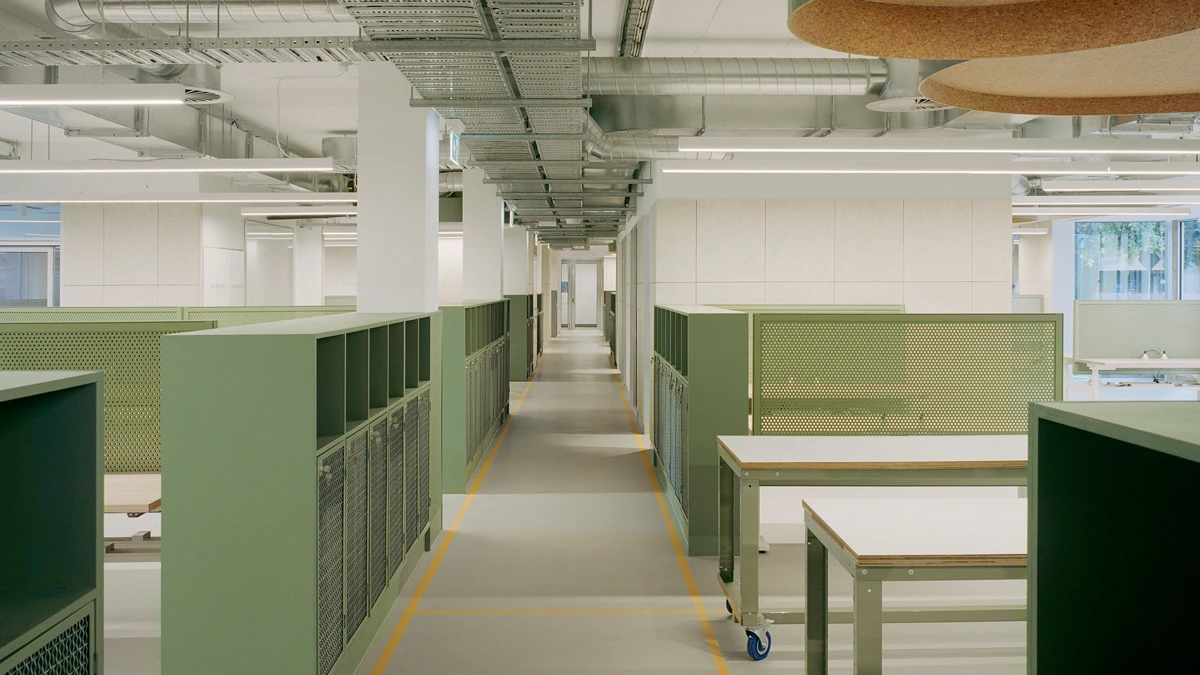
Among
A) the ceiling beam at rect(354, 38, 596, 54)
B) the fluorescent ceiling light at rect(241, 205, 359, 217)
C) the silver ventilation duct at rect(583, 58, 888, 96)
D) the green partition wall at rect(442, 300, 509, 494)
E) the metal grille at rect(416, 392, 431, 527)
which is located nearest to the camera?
the ceiling beam at rect(354, 38, 596, 54)

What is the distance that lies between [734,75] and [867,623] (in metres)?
4.94

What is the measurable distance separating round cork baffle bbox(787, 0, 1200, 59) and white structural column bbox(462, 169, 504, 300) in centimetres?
1166

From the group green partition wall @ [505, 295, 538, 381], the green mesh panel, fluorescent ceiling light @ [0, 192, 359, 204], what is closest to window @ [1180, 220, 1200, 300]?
green partition wall @ [505, 295, 538, 381]

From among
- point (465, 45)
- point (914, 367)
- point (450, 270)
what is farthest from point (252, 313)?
point (450, 270)

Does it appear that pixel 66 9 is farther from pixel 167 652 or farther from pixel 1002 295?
pixel 1002 295

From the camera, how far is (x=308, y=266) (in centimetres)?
2103

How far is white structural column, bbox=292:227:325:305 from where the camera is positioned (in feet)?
68.4

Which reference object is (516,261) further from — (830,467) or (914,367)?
(830,467)

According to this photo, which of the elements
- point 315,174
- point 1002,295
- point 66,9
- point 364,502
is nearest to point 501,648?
point 364,502

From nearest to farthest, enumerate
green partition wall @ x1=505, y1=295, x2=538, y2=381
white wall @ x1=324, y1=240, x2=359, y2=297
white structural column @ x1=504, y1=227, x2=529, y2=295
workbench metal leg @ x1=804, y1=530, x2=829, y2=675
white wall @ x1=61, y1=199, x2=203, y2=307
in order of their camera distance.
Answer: workbench metal leg @ x1=804, y1=530, x2=829, y2=675 → white wall @ x1=61, y1=199, x2=203, y2=307 → green partition wall @ x1=505, y1=295, x2=538, y2=381 → white structural column @ x1=504, y1=227, x2=529, y2=295 → white wall @ x1=324, y1=240, x2=359, y2=297

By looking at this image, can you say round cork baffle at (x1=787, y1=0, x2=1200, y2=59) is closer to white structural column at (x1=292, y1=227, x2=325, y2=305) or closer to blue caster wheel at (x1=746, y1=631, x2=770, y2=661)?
blue caster wheel at (x1=746, y1=631, x2=770, y2=661)

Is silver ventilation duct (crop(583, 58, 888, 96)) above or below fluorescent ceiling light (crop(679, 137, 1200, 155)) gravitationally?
above

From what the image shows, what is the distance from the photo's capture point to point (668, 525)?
635cm

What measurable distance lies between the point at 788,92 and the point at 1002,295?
13.5 feet
